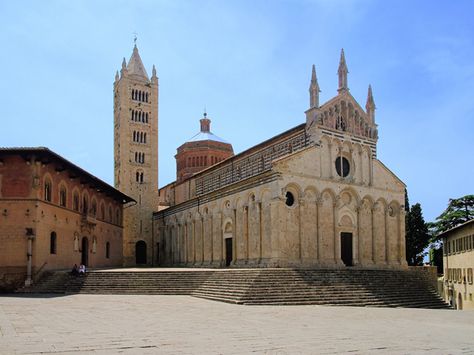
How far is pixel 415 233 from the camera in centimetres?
5497

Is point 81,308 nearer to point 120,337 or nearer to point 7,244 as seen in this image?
point 120,337

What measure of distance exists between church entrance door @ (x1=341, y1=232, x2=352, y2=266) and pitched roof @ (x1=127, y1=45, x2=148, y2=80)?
2825cm

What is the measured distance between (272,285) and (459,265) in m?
27.1

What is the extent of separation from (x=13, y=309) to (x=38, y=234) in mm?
11418

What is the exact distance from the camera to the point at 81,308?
1883 centimetres

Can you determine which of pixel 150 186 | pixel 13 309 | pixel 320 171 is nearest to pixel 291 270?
pixel 320 171

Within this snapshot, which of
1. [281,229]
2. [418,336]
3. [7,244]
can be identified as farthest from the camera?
[281,229]

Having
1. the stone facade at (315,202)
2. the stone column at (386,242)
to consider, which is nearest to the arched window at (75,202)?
the stone facade at (315,202)

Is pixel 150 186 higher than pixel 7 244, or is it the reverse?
pixel 150 186

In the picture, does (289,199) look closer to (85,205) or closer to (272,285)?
(272,285)

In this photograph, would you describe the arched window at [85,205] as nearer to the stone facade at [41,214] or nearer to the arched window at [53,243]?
the stone facade at [41,214]

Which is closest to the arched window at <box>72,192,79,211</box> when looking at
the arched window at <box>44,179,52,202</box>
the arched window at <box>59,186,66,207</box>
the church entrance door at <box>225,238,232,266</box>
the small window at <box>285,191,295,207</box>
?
the arched window at <box>59,186,66,207</box>

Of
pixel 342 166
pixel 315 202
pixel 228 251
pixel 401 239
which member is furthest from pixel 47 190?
pixel 401 239

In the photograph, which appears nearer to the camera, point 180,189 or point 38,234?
point 38,234
